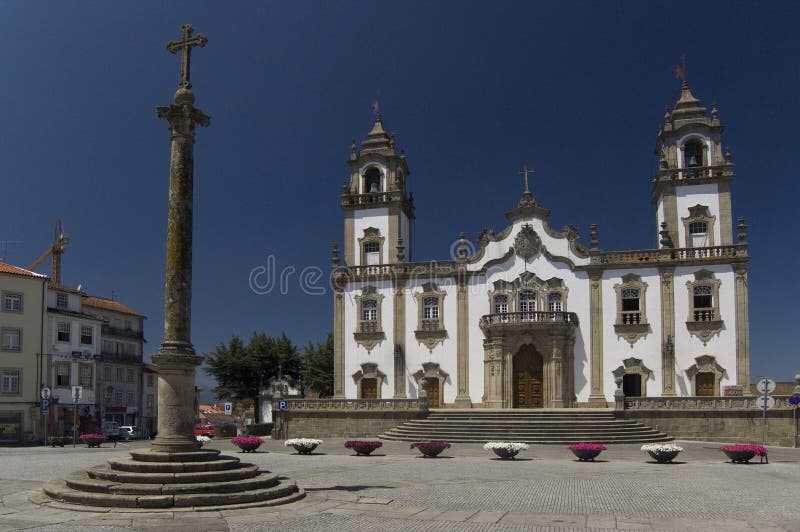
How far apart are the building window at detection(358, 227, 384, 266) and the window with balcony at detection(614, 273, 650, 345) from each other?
42.5ft

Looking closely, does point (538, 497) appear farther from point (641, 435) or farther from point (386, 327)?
point (386, 327)

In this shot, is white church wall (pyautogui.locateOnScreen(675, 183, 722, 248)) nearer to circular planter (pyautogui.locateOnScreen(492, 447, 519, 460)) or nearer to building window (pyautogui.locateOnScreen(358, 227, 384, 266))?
building window (pyautogui.locateOnScreen(358, 227, 384, 266))

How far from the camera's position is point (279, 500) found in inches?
578

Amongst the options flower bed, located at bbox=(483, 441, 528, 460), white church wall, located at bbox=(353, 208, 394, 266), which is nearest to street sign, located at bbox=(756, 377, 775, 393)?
flower bed, located at bbox=(483, 441, 528, 460)

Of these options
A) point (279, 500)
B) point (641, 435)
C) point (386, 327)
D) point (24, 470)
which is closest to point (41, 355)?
point (386, 327)

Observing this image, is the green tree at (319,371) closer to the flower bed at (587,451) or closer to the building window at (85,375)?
the building window at (85,375)

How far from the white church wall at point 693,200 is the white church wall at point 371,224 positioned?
606 inches

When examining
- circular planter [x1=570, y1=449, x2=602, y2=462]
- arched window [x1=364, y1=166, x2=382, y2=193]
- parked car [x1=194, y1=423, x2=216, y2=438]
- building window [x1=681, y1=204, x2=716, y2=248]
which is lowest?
parked car [x1=194, y1=423, x2=216, y2=438]

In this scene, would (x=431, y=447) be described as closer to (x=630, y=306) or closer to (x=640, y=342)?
(x=640, y=342)

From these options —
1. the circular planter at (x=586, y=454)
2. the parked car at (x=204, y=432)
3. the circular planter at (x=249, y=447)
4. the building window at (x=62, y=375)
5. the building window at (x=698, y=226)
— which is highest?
the building window at (x=698, y=226)

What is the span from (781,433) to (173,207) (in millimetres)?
27726

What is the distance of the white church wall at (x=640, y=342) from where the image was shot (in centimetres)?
4012

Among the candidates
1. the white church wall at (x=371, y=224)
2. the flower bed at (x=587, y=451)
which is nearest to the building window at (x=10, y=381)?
the white church wall at (x=371, y=224)

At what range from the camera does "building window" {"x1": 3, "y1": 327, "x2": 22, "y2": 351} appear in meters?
44.0
